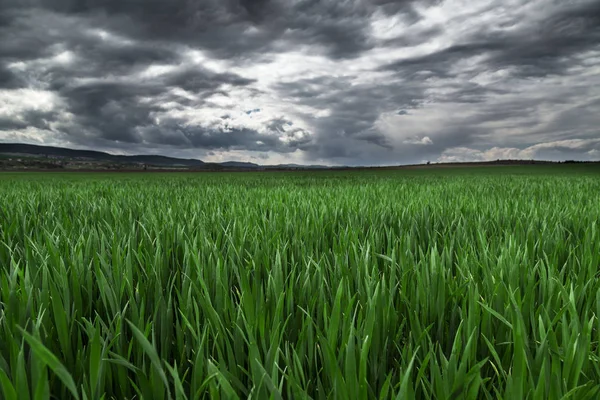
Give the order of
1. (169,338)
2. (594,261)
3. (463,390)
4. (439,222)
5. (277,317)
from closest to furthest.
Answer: (463,390)
(277,317)
(169,338)
(594,261)
(439,222)

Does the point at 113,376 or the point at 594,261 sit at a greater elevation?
the point at 594,261

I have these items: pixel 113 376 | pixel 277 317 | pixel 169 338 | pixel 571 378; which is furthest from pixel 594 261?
pixel 113 376

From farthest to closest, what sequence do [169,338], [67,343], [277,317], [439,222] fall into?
[439,222], [169,338], [67,343], [277,317]

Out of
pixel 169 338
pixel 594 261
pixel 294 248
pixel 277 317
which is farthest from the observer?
pixel 294 248

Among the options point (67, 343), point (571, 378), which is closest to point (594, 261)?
point (571, 378)

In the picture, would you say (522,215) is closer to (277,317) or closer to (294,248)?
(294,248)

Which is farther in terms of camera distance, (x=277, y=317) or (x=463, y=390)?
(x=277, y=317)

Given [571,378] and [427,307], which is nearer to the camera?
[571,378]

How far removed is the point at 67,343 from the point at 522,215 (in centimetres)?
360

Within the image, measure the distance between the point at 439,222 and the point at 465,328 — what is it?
2.31 m

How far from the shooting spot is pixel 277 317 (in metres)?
0.87

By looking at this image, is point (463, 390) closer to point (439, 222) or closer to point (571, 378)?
point (571, 378)

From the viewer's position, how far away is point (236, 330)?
0.95 metres

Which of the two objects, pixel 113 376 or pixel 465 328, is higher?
pixel 465 328
